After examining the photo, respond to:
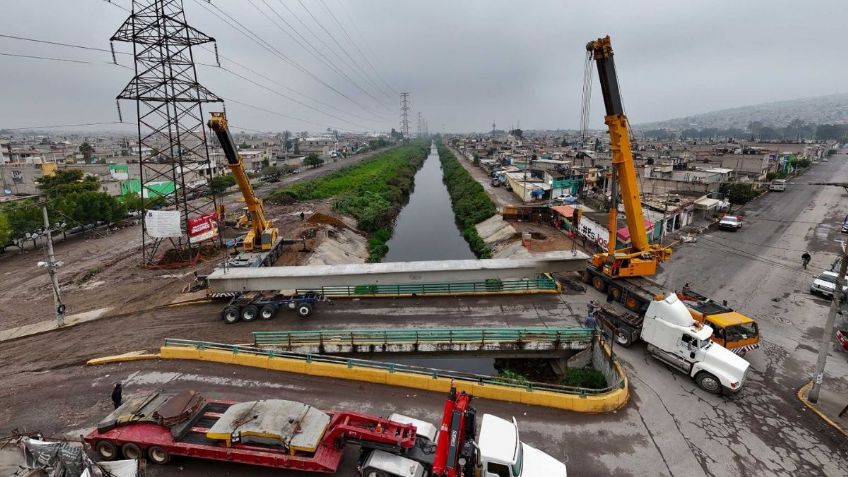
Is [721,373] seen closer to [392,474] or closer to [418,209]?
[392,474]

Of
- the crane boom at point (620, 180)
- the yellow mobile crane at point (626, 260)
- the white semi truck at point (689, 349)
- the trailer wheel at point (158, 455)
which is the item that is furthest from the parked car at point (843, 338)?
the trailer wheel at point (158, 455)

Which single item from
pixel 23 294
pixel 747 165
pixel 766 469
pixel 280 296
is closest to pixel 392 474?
pixel 766 469

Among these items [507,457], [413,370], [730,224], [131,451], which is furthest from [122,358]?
[730,224]

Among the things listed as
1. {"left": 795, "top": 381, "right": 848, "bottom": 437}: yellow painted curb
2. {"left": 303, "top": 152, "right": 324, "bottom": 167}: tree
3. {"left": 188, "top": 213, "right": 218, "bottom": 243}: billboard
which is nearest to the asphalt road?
{"left": 795, "top": 381, "right": 848, "bottom": 437}: yellow painted curb

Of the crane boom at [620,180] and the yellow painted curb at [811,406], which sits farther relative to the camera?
the crane boom at [620,180]

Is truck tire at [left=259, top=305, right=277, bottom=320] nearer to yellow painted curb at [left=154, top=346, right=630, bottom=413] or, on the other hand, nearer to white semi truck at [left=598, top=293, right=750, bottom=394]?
yellow painted curb at [left=154, top=346, right=630, bottom=413]

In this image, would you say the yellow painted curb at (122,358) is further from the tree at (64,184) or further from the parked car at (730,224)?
the parked car at (730,224)
